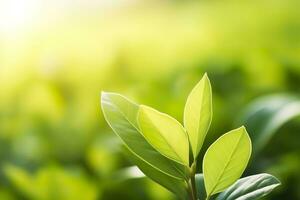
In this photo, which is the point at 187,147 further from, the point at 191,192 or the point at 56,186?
the point at 56,186

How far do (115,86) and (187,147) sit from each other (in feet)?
4.75

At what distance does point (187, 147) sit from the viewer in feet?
2.21

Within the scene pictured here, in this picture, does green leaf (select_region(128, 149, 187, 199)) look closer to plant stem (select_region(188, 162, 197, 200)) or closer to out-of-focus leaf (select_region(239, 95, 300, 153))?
plant stem (select_region(188, 162, 197, 200))

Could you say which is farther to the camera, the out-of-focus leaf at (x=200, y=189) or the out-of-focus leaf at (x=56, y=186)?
the out-of-focus leaf at (x=56, y=186)

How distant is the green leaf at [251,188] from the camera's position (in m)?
0.64

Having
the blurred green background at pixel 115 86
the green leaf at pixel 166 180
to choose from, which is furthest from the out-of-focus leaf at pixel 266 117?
the green leaf at pixel 166 180

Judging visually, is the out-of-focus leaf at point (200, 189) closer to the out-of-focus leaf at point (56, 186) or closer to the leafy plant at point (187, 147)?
the leafy plant at point (187, 147)

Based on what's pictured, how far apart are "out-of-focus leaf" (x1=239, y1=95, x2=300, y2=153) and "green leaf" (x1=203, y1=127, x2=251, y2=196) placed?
484 mm

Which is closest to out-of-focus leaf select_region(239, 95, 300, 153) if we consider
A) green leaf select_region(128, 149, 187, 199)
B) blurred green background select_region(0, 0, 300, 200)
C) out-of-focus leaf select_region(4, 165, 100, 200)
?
blurred green background select_region(0, 0, 300, 200)

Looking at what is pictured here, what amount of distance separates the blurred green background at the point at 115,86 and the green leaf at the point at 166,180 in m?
0.28

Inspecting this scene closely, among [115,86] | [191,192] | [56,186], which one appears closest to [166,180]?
[191,192]

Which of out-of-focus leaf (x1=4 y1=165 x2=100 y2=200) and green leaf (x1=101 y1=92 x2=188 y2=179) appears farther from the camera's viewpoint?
out-of-focus leaf (x1=4 y1=165 x2=100 y2=200)

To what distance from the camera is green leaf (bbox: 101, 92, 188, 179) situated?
70 centimetres

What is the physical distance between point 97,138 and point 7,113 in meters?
0.41
